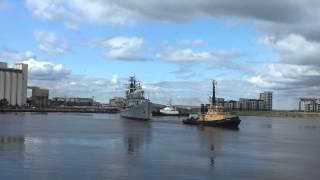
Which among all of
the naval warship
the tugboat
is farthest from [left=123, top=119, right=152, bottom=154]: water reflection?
the naval warship

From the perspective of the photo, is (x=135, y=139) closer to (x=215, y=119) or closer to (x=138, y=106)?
(x=215, y=119)

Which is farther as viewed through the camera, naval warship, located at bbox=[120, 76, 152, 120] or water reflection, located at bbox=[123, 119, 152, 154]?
naval warship, located at bbox=[120, 76, 152, 120]

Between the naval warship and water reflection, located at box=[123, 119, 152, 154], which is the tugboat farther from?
the naval warship

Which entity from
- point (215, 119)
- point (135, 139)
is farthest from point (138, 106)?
point (135, 139)

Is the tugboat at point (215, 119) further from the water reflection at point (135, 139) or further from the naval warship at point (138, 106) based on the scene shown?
the naval warship at point (138, 106)

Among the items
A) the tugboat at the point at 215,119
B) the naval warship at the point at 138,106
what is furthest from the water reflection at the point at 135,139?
the naval warship at the point at 138,106

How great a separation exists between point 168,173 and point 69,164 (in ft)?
24.2

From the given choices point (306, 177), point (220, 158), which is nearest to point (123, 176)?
point (306, 177)

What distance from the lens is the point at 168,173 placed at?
110 feet

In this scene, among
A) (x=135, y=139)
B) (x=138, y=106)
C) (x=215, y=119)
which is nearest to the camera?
(x=135, y=139)

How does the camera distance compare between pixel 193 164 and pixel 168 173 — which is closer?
pixel 168 173

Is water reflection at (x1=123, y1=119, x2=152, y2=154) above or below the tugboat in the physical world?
below

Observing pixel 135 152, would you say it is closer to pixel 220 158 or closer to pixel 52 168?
pixel 220 158

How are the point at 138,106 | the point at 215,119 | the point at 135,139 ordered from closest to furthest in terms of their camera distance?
the point at 135,139 → the point at 215,119 → the point at 138,106
